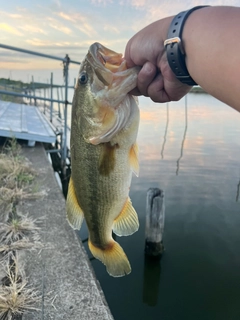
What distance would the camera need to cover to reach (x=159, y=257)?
5234mm

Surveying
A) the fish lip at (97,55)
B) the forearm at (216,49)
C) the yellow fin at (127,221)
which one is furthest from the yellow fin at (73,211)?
the forearm at (216,49)

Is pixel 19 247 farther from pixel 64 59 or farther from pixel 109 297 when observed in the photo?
pixel 64 59

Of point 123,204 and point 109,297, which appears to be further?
point 109,297

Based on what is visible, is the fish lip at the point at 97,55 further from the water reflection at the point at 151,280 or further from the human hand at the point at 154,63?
the water reflection at the point at 151,280

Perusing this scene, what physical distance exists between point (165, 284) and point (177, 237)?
1.13 m

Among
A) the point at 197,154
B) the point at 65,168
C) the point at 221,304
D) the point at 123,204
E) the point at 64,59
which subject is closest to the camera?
the point at 123,204

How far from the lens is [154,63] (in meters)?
1.49

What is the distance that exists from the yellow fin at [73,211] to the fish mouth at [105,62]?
2.15ft

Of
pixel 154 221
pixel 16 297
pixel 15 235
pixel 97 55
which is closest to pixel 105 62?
pixel 97 55

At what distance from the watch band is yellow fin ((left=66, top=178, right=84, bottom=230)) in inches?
35.9

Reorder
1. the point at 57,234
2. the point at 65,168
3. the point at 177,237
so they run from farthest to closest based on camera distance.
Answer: the point at 65,168 → the point at 177,237 → the point at 57,234

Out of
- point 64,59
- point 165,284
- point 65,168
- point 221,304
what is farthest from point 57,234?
point 65,168

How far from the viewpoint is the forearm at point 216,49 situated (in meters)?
0.91

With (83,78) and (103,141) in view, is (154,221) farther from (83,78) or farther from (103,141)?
(83,78)
